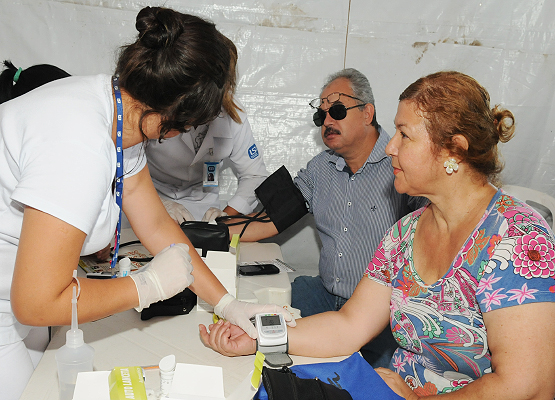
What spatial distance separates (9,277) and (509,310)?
1.28 meters

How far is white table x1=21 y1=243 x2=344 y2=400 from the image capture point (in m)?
1.19

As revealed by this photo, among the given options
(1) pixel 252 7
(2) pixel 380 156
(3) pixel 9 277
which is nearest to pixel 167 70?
(3) pixel 9 277

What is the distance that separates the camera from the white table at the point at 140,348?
1.19 meters

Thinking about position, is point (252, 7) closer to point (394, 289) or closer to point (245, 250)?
point (245, 250)

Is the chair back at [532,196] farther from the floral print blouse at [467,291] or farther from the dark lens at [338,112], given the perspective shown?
the floral print blouse at [467,291]

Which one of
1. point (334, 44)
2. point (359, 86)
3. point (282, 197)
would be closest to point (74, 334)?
point (282, 197)

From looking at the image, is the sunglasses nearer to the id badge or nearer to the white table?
the id badge

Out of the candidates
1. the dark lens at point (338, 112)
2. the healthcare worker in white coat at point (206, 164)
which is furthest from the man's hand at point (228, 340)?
the dark lens at point (338, 112)

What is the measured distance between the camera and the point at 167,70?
3.70 feet

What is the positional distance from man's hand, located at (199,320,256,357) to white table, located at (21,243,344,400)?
17 mm

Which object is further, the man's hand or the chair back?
the chair back

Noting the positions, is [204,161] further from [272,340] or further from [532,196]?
[532,196]

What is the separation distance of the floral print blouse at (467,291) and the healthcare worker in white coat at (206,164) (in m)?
1.46

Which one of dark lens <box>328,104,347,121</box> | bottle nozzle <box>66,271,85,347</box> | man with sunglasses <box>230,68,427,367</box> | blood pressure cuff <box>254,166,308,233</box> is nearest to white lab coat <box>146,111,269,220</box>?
blood pressure cuff <box>254,166,308,233</box>
